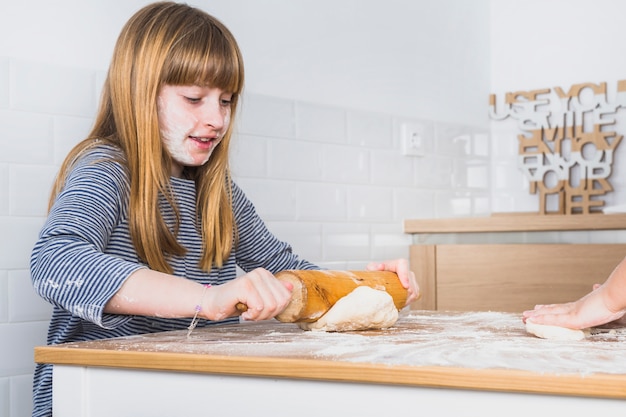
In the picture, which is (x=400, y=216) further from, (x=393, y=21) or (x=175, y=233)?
(x=175, y=233)

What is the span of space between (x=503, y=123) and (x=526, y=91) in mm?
136

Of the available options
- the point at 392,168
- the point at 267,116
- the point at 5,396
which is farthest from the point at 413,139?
the point at 5,396

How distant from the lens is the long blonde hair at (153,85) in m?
1.47

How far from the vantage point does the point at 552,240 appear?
2.38 m

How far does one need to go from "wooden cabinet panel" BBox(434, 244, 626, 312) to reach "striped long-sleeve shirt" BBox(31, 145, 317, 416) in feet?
2.59

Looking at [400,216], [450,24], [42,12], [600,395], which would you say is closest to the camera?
[600,395]

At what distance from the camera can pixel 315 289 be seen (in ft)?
4.17

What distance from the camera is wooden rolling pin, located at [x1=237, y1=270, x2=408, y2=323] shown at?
122cm

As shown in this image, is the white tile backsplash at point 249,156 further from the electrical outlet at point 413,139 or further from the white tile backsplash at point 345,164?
the electrical outlet at point 413,139

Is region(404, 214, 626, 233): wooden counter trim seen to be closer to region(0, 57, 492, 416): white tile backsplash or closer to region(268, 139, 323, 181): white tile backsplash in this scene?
region(0, 57, 492, 416): white tile backsplash

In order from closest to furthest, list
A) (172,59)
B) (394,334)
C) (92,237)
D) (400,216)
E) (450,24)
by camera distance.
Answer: (394,334), (92,237), (172,59), (400,216), (450,24)

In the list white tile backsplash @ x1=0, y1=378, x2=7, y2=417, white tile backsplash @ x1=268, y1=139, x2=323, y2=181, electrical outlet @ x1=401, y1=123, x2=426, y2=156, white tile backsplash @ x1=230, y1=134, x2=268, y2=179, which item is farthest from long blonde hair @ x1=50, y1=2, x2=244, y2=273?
electrical outlet @ x1=401, y1=123, x2=426, y2=156

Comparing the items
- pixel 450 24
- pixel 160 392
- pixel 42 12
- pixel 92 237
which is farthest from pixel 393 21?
pixel 160 392

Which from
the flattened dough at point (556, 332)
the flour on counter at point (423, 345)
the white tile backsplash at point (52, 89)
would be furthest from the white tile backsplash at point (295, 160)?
the flattened dough at point (556, 332)
